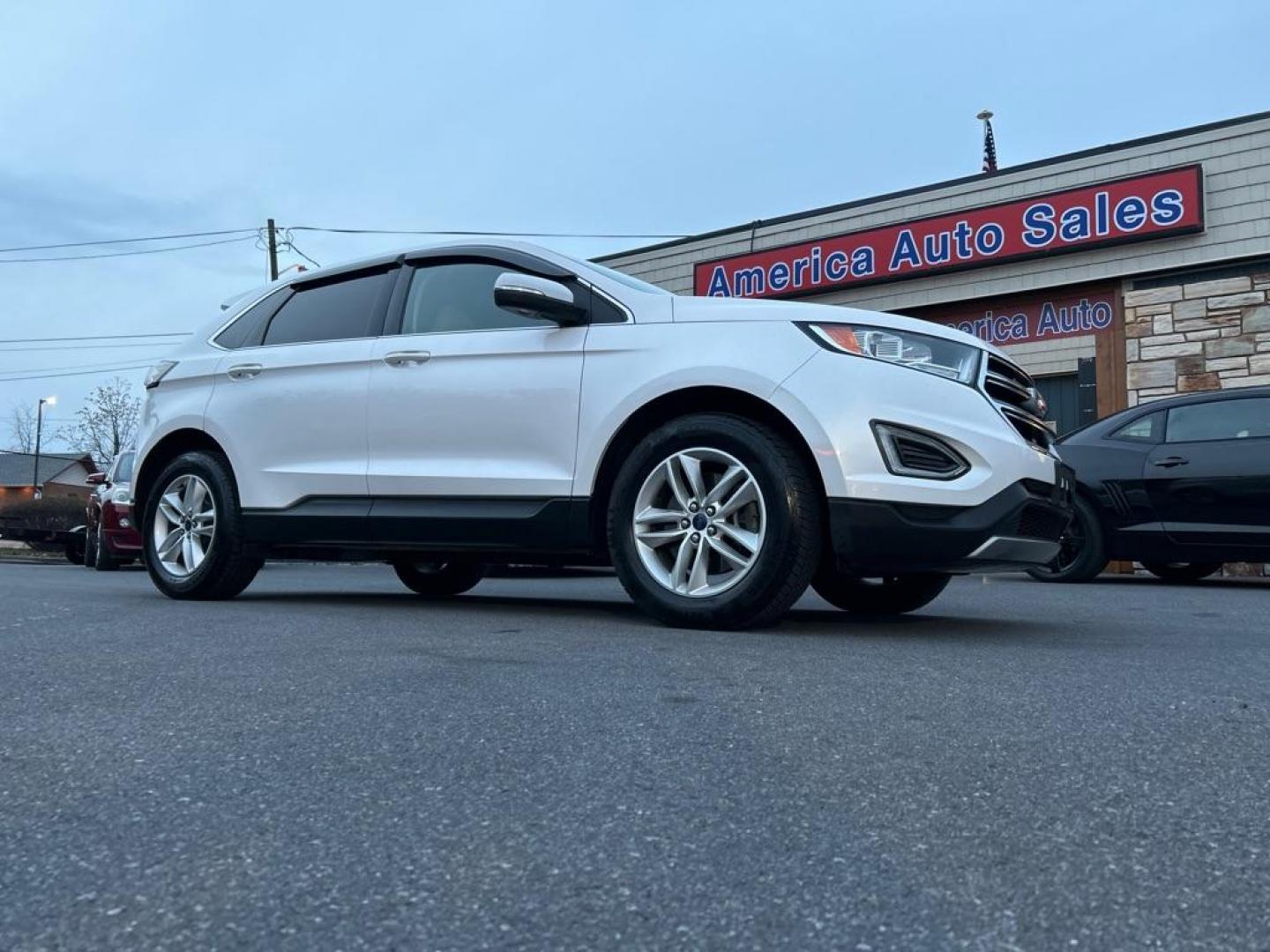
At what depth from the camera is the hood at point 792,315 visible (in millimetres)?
4453

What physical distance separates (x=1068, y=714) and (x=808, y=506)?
1.66 meters

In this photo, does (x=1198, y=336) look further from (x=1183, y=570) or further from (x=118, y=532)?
(x=118, y=532)

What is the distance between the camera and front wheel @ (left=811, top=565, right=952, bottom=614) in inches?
213

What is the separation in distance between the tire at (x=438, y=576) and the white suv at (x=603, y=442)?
3.16 ft

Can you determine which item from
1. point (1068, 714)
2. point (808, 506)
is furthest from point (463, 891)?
point (808, 506)

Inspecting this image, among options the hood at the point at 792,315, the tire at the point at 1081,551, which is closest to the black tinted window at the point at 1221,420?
the tire at the point at 1081,551

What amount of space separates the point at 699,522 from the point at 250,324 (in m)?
2.93

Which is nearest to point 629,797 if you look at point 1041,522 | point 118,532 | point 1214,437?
point 1041,522

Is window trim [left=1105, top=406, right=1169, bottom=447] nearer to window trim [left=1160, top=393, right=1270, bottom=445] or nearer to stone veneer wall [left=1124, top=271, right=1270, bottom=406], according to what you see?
window trim [left=1160, top=393, right=1270, bottom=445]

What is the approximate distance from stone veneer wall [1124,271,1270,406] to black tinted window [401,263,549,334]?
29.5 ft

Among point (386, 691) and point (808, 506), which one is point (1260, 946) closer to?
point (386, 691)

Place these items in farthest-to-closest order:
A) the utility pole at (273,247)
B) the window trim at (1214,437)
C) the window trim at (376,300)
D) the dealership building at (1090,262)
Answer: the utility pole at (273,247)
the dealership building at (1090,262)
the window trim at (1214,437)
the window trim at (376,300)

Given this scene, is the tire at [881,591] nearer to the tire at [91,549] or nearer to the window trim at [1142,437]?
the window trim at [1142,437]

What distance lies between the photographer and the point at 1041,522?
177 inches
